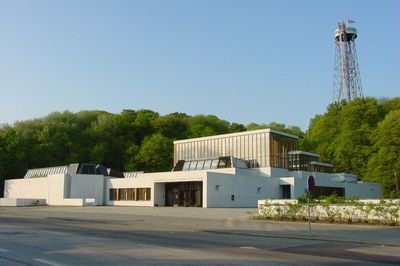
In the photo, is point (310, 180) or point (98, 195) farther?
point (98, 195)

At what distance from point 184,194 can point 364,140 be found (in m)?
34.4

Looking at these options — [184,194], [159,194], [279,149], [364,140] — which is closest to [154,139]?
[279,149]

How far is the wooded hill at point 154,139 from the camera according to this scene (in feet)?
225

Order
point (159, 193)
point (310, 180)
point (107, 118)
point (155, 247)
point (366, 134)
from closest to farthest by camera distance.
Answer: point (155, 247) → point (310, 180) → point (159, 193) → point (366, 134) → point (107, 118)

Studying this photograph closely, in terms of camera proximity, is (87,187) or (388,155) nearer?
(388,155)

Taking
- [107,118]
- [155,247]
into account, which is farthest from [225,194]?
[107,118]

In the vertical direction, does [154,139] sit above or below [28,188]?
above

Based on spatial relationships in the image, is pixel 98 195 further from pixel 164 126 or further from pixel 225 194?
Answer: pixel 164 126

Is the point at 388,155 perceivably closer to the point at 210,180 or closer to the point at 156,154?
the point at 210,180

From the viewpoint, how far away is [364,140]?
3034 inches

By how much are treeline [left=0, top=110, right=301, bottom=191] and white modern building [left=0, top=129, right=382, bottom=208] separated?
615 centimetres

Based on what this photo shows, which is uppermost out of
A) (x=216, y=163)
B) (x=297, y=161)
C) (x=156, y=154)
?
(x=156, y=154)

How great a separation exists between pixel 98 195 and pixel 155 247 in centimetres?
5353

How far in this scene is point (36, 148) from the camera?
274 ft
